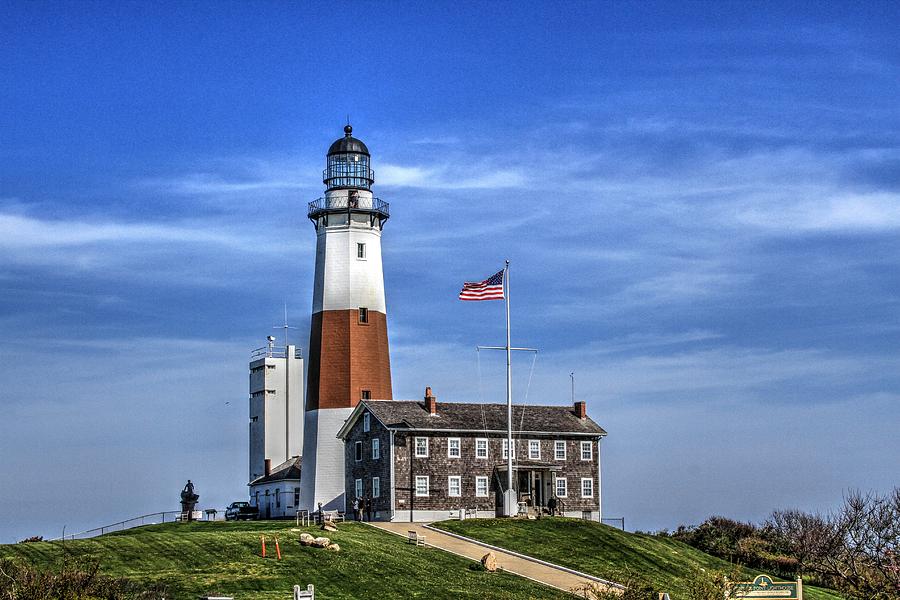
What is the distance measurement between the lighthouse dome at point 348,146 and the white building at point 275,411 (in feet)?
49.6

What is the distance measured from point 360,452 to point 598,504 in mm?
12807

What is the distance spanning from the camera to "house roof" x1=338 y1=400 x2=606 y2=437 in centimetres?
6588

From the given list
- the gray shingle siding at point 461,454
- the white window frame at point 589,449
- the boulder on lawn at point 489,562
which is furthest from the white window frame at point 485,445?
the boulder on lawn at point 489,562

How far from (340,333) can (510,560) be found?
72.0 ft

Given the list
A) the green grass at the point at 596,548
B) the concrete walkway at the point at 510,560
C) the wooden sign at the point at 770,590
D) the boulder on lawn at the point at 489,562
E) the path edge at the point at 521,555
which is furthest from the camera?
the green grass at the point at 596,548

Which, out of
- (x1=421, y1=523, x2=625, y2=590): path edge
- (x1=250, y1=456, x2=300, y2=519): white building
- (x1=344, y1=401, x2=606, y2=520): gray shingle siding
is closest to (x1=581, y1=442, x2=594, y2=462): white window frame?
(x1=344, y1=401, x2=606, y2=520): gray shingle siding

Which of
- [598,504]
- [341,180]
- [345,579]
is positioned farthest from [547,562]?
[341,180]

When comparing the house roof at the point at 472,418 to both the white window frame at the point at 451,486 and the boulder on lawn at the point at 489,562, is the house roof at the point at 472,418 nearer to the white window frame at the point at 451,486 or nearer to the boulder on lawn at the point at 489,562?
the white window frame at the point at 451,486

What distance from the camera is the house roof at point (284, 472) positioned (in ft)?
246

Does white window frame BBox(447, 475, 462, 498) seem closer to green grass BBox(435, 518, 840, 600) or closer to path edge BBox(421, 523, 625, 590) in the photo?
green grass BBox(435, 518, 840, 600)

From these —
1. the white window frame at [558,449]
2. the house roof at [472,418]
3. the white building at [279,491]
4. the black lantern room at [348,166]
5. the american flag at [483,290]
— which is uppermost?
the black lantern room at [348,166]

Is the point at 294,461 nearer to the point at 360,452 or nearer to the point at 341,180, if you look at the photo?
the point at 360,452

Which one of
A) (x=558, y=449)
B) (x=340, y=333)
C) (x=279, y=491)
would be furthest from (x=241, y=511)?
(x=558, y=449)

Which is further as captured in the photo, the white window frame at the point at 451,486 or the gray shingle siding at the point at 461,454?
the white window frame at the point at 451,486
